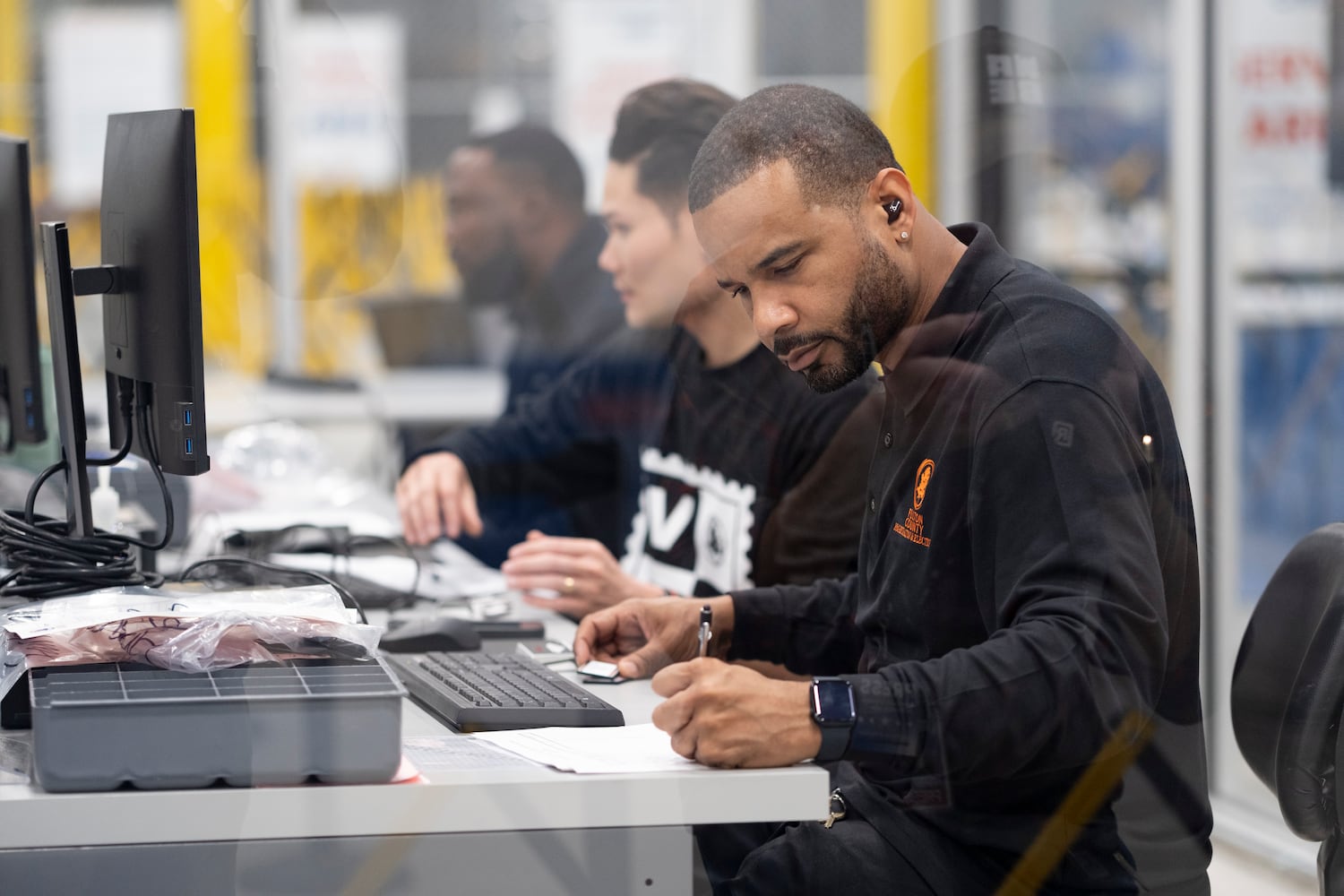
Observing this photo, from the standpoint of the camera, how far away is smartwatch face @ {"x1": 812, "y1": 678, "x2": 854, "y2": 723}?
1.12 meters

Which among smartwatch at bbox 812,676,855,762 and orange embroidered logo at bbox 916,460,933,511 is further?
Answer: orange embroidered logo at bbox 916,460,933,511

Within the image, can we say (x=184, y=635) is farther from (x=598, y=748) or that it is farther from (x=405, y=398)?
(x=405, y=398)

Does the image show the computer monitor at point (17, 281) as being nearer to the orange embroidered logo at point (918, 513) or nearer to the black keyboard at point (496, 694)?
the black keyboard at point (496, 694)

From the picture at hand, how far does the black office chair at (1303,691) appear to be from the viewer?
1365 millimetres

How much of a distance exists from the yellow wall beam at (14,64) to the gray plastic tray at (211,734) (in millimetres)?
4132

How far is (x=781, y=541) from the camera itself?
1822 mm

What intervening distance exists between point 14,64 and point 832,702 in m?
4.40

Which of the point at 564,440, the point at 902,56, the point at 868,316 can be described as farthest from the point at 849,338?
the point at 902,56

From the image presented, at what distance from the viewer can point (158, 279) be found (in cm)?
140

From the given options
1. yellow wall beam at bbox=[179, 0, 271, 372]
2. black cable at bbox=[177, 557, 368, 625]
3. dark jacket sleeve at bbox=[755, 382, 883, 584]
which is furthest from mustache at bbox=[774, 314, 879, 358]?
yellow wall beam at bbox=[179, 0, 271, 372]

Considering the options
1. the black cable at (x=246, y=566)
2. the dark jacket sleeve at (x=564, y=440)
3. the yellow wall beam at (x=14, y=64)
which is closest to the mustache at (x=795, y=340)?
the black cable at (x=246, y=566)

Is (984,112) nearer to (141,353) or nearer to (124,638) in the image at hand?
(141,353)

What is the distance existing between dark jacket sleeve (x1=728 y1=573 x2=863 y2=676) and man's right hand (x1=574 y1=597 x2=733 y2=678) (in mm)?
21

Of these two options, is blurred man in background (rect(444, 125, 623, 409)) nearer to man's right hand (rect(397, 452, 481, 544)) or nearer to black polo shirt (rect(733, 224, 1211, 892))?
man's right hand (rect(397, 452, 481, 544))
